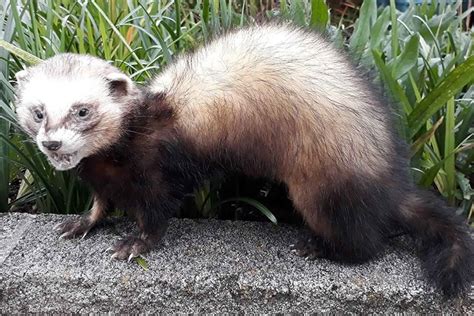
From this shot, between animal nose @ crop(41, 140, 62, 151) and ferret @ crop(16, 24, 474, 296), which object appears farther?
ferret @ crop(16, 24, 474, 296)

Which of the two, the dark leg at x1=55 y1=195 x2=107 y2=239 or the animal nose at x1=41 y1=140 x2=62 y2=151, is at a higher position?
the animal nose at x1=41 y1=140 x2=62 y2=151

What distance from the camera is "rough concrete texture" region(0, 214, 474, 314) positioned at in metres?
2.46

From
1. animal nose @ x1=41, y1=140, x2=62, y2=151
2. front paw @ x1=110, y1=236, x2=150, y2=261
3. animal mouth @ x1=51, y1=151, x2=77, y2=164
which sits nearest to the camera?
animal nose @ x1=41, y1=140, x2=62, y2=151

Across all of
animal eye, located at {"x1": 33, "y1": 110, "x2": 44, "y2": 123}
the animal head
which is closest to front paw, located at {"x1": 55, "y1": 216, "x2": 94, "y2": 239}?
the animal head

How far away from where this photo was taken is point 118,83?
96.0 inches

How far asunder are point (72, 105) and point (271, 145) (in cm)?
76

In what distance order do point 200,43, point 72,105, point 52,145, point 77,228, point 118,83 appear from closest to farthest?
point 52,145
point 72,105
point 118,83
point 77,228
point 200,43

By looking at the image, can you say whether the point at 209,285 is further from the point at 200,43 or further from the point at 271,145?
the point at 200,43

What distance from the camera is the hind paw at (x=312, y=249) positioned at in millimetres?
2619

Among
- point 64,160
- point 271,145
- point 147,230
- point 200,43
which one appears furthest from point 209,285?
point 200,43

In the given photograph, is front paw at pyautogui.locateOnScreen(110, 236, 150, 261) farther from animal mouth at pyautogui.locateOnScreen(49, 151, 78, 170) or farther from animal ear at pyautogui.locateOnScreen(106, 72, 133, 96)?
animal ear at pyautogui.locateOnScreen(106, 72, 133, 96)

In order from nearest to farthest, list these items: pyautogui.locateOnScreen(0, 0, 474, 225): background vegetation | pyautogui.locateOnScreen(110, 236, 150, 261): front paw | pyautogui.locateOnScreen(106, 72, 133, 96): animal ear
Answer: pyautogui.locateOnScreen(106, 72, 133, 96): animal ear, pyautogui.locateOnScreen(110, 236, 150, 261): front paw, pyautogui.locateOnScreen(0, 0, 474, 225): background vegetation

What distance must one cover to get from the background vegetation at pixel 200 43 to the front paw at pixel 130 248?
14.4 inches

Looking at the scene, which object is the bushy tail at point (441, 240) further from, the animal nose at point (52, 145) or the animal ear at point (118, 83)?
the animal nose at point (52, 145)
